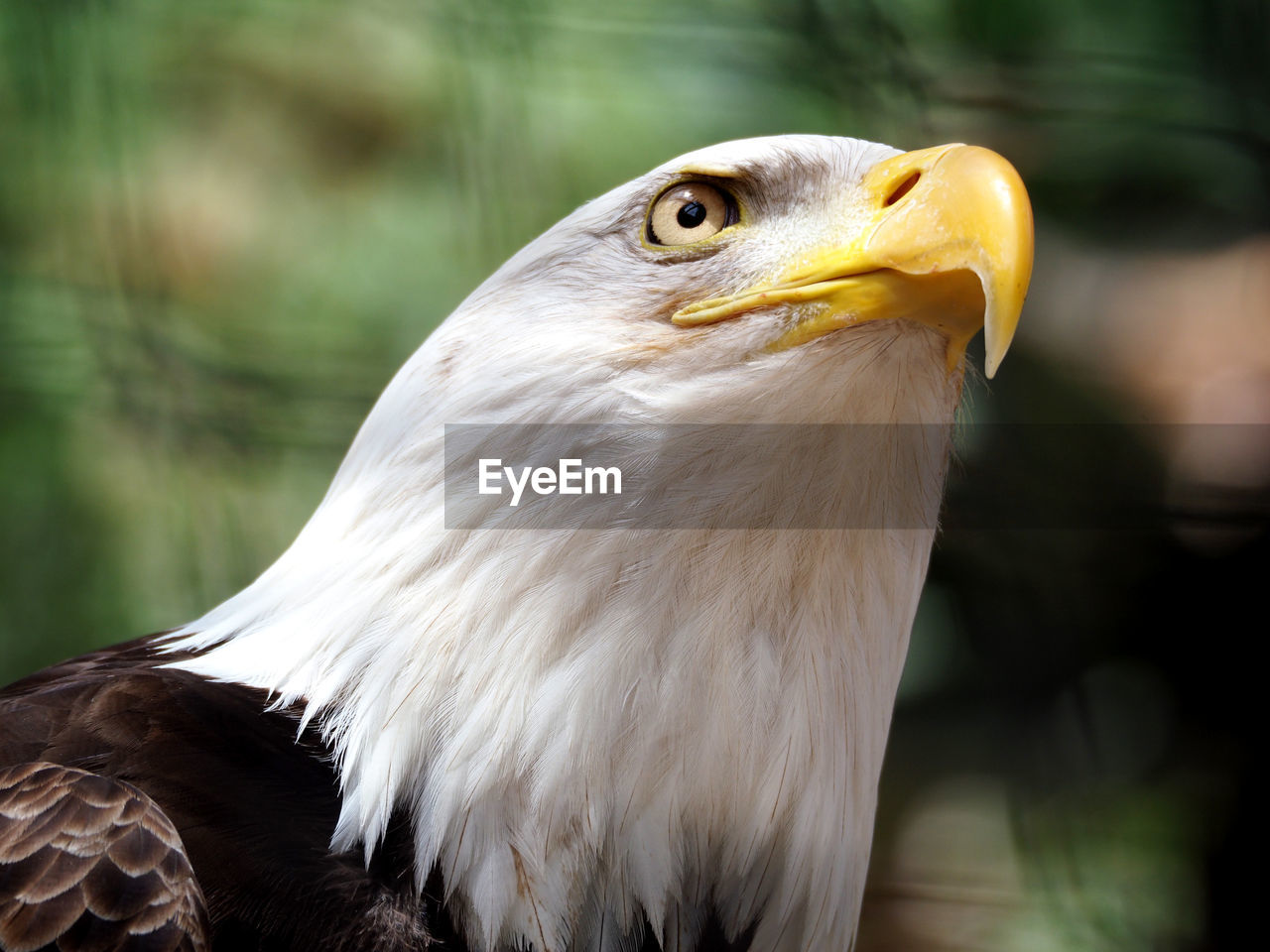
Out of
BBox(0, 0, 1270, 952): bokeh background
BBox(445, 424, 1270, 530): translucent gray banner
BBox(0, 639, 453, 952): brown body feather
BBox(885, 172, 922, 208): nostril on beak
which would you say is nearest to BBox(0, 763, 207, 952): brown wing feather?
BBox(0, 639, 453, 952): brown body feather

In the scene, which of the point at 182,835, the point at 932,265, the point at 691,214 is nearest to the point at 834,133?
the point at 691,214

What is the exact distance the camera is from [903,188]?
750 millimetres

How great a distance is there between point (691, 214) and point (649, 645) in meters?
0.33

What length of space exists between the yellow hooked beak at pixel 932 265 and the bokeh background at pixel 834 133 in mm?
742

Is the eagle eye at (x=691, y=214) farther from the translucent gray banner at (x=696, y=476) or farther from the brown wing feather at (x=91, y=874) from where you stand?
the brown wing feather at (x=91, y=874)

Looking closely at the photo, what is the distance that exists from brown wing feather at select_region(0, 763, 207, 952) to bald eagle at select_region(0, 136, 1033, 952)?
0.16ft

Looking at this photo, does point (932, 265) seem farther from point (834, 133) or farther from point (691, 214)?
point (834, 133)

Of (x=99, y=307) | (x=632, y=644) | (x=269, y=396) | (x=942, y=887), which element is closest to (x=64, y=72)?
(x=99, y=307)

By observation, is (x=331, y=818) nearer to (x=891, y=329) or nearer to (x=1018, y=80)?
(x=891, y=329)

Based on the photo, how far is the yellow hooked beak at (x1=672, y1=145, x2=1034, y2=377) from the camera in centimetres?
66

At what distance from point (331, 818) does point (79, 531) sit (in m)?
0.96

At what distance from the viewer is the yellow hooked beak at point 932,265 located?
26.1 inches

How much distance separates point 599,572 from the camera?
0.74 m

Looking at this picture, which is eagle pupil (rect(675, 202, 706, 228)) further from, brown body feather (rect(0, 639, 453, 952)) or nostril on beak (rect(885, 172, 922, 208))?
brown body feather (rect(0, 639, 453, 952))
